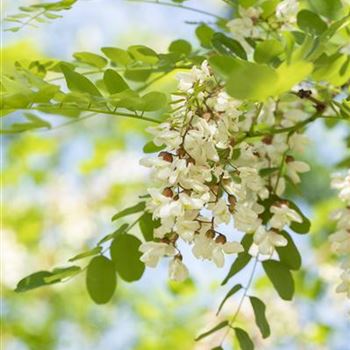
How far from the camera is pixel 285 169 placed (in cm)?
87

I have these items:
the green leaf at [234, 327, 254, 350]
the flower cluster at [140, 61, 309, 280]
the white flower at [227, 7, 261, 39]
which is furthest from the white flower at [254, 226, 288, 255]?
the white flower at [227, 7, 261, 39]

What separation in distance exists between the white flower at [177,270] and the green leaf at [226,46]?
201mm

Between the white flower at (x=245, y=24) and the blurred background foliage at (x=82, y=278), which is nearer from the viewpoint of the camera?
the white flower at (x=245, y=24)

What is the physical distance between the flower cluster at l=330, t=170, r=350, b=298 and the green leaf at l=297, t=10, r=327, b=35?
5.9 inches

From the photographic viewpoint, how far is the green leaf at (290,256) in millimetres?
832

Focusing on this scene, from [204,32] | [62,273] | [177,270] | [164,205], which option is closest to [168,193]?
[164,205]

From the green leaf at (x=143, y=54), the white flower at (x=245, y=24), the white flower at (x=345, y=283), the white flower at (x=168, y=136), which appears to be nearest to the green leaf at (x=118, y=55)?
the green leaf at (x=143, y=54)

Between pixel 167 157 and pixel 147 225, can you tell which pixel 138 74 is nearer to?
pixel 147 225

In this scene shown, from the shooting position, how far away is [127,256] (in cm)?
84

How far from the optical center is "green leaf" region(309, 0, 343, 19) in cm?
73

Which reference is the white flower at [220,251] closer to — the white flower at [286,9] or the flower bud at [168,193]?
the flower bud at [168,193]

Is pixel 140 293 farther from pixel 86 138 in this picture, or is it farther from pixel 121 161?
pixel 86 138

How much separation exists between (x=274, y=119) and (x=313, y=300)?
107cm

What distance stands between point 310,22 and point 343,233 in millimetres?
219
